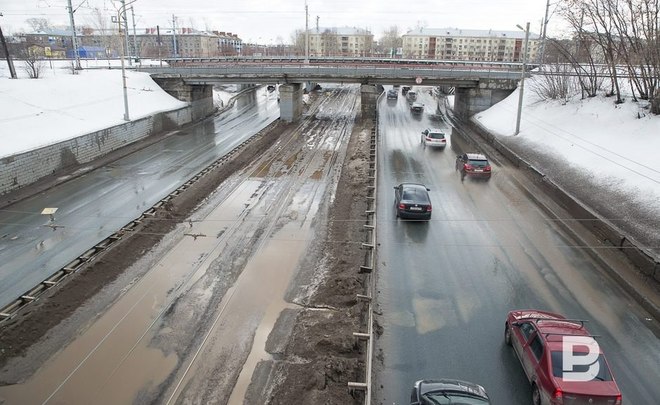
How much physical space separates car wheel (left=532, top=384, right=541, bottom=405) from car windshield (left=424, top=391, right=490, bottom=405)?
1362 millimetres

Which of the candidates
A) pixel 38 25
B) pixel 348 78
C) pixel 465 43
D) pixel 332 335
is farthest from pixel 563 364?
pixel 38 25

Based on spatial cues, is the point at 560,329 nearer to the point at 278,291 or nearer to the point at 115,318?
the point at 278,291

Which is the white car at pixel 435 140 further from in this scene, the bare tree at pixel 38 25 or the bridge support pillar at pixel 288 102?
the bare tree at pixel 38 25

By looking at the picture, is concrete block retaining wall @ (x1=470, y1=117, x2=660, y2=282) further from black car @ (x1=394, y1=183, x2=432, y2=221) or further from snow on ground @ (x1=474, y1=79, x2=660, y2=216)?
black car @ (x1=394, y1=183, x2=432, y2=221)

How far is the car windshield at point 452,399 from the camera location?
356 inches

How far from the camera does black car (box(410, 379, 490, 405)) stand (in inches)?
358

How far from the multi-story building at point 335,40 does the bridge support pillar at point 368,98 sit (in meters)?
133

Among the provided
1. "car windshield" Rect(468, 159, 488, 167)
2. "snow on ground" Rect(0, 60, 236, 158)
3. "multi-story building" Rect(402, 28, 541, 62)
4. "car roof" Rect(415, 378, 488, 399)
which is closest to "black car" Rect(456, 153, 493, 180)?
"car windshield" Rect(468, 159, 488, 167)

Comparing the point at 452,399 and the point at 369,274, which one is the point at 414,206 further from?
the point at 452,399

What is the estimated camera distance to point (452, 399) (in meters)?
9.11

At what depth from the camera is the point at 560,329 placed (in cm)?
1059

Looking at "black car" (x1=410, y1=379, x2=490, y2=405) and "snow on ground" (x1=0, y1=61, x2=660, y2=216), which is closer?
"black car" (x1=410, y1=379, x2=490, y2=405)

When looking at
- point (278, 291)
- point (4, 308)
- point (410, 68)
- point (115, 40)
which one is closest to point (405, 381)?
point (278, 291)

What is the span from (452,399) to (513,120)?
39.1 metres
